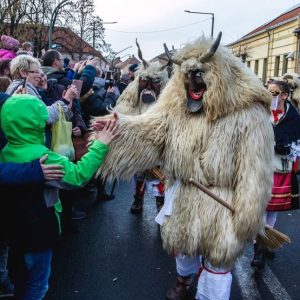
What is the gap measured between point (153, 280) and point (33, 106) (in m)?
2.16

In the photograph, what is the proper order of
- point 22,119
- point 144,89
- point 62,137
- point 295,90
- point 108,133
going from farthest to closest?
point 295,90
point 144,89
point 62,137
point 108,133
point 22,119

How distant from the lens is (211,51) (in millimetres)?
3070

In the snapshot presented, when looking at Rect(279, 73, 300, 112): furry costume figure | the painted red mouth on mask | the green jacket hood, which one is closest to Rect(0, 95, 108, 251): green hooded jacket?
the green jacket hood

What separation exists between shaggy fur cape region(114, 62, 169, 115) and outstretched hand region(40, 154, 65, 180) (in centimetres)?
305

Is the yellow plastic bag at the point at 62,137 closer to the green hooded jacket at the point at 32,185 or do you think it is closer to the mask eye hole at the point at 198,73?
the green hooded jacket at the point at 32,185

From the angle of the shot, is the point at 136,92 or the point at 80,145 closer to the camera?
the point at 80,145

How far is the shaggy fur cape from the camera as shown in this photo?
5.72 meters

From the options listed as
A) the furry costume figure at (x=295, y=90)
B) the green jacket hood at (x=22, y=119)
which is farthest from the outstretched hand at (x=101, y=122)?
the furry costume figure at (x=295, y=90)

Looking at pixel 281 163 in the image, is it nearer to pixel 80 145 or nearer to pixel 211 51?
pixel 211 51

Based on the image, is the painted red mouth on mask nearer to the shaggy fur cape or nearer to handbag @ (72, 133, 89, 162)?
handbag @ (72, 133, 89, 162)

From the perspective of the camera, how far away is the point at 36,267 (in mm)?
2914

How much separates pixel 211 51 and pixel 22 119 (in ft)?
4.33

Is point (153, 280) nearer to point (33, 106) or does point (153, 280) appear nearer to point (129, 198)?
point (33, 106)

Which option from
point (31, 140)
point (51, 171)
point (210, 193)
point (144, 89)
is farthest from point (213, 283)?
point (144, 89)
